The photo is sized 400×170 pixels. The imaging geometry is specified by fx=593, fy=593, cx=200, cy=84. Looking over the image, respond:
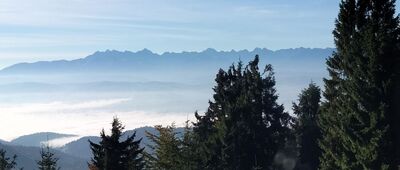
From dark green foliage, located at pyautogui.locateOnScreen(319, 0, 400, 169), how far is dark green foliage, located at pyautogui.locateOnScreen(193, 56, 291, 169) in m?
14.6

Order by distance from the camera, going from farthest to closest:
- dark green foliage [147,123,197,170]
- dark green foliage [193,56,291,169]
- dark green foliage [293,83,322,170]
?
dark green foliage [293,83,322,170] < dark green foliage [193,56,291,169] < dark green foliage [147,123,197,170]

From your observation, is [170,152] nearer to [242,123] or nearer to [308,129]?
[242,123]

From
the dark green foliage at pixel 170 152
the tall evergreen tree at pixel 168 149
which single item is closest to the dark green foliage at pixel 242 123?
the dark green foliage at pixel 170 152

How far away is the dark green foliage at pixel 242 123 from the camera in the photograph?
53.5m

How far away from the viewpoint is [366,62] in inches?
1452

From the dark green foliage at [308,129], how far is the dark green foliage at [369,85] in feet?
73.8

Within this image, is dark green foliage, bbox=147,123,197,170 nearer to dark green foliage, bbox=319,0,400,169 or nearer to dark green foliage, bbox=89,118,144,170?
dark green foliage, bbox=89,118,144,170

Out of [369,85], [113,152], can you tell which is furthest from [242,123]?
[113,152]

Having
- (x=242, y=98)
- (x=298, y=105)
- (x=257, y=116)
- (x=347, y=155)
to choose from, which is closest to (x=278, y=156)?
(x=298, y=105)

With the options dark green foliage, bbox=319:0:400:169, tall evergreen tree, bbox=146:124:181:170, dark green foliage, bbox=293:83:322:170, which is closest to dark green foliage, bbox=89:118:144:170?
tall evergreen tree, bbox=146:124:181:170

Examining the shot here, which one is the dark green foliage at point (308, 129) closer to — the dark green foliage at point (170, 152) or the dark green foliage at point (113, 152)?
the dark green foliage at point (170, 152)

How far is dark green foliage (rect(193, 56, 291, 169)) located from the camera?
53.5m

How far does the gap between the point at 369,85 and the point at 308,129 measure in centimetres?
2716

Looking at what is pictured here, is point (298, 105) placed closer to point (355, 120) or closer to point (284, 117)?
point (284, 117)
